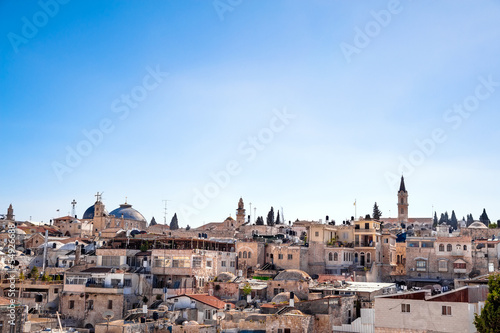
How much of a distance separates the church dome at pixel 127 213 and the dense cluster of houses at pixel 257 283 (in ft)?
62.6

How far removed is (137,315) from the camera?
3672cm

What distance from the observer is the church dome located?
93.8 m

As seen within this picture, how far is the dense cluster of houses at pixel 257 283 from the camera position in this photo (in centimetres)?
3394

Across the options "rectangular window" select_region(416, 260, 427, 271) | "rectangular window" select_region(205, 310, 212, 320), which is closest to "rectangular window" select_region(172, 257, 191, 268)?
"rectangular window" select_region(205, 310, 212, 320)

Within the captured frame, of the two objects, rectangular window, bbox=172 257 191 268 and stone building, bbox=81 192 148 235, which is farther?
stone building, bbox=81 192 148 235

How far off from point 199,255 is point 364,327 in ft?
58.1

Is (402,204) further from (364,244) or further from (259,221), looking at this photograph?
(364,244)

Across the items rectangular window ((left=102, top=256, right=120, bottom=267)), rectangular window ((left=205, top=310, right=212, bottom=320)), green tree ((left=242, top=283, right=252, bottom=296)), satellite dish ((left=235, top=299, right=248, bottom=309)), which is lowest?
rectangular window ((left=205, top=310, right=212, bottom=320))

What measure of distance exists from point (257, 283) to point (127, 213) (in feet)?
172

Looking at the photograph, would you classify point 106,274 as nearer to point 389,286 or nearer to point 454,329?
point 389,286

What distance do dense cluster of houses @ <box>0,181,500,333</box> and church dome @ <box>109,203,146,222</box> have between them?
62.6 feet

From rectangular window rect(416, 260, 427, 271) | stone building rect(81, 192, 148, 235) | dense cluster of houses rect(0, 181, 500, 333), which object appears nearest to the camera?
dense cluster of houses rect(0, 181, 500, 333)

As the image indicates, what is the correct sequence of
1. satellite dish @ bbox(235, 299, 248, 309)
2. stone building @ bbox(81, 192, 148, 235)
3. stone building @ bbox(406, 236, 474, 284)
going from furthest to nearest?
stone building @ bbox(81, 192, 148, 235) < stone building @ bbox(406, 236, 474, 284) < satellite dish @ bbox(235, 299, 248, 309)

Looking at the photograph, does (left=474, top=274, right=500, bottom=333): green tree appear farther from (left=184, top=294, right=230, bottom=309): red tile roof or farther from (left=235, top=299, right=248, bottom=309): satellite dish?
(left=184, top=294, right=230, bottom=309): red tile roof
